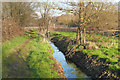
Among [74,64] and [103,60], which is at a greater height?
[103,60]

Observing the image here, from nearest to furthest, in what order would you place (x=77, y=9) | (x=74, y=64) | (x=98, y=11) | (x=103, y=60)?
(x=103, y=60)
(x=74, y=64)
(x=98, y=11)
(x=77, y=9)

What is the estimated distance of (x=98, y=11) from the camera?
13055mm

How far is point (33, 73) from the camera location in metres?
7.63

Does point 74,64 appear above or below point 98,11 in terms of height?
below

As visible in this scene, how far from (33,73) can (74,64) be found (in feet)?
17.2

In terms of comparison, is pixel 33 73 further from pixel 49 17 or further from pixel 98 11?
pixel 49 17

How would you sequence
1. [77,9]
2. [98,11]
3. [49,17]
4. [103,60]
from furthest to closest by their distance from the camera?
1. [49,17]
2. [77,9]
3. [98,11]
4. [103,60]

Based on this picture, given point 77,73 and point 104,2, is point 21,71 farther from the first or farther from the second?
point 104,2

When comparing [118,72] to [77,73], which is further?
[77,73]

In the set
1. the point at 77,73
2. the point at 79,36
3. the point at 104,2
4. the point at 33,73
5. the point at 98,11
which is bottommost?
the point at 77,73

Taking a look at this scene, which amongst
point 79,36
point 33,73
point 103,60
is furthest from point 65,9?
point 33,73

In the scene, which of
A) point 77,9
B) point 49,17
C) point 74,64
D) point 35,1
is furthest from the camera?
point 35,1

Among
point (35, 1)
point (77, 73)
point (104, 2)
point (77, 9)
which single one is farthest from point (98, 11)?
point (35, 1)

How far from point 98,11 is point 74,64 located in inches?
237
